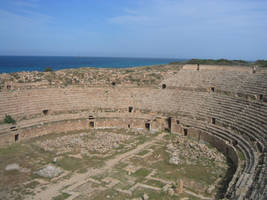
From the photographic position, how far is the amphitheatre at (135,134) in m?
15.1

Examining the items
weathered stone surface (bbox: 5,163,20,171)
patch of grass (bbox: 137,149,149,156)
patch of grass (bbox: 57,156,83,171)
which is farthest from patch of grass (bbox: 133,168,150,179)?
weathered stone surface (bbox: 5,163,20,171)

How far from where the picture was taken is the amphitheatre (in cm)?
1510

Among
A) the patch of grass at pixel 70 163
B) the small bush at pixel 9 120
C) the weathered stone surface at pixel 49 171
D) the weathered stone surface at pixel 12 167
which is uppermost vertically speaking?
the small bush at pixel 9 120

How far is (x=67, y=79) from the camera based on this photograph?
113ft

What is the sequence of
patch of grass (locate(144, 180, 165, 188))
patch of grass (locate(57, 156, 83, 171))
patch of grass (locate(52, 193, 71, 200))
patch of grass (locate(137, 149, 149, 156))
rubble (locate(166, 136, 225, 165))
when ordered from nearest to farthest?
1. patch of grass (locate(52, 193, 71, 200))
2. patch of grass (locate(144, 180, 165, 188))
3. patch of grass (locate(57, 156, 83, 171))
4. rubble (locate(166, 136, 225, 165))
5. patch of grass (locate(137, 149, 149, 156))

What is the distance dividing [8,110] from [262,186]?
76.4ft

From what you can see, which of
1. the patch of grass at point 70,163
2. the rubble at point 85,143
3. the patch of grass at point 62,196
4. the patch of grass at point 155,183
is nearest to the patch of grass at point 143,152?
the rubble at point 85,143

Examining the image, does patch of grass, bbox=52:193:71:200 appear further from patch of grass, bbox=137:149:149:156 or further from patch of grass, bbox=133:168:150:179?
patch of grass, bbox=137:149:149:156

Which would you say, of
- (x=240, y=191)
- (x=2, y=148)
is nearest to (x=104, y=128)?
(x=2, y=148)

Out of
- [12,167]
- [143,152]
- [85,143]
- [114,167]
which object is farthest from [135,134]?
[12,167]

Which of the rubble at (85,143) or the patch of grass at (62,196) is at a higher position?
the rubble at (85,143)

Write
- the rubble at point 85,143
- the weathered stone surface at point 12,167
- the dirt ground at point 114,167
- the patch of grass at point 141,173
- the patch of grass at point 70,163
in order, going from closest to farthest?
the dirt ground at point 114,167 → the patch of grass at point 141,173 → the weathered stone surface at point 12,167 → the patch of grass at point 70,163 → the rubble at point 85,143

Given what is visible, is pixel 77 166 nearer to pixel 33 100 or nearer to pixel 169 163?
pixel 169 163

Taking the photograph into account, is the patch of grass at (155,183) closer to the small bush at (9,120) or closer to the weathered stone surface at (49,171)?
the weathered stone surface at (49,171)
